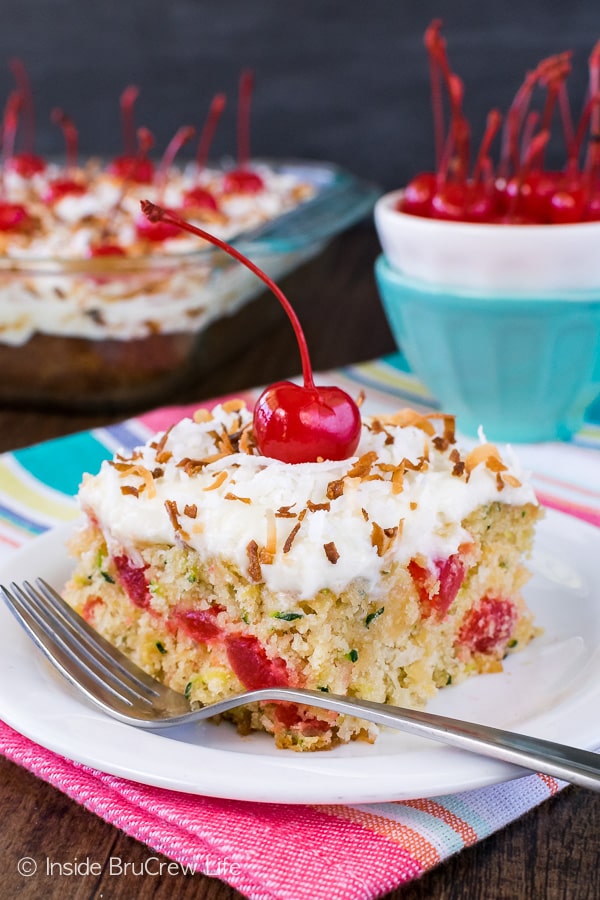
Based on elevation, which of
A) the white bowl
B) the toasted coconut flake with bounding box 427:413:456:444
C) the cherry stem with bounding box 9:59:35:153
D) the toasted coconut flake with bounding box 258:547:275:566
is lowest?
the cherry stem with bounding box 9:59:35:153

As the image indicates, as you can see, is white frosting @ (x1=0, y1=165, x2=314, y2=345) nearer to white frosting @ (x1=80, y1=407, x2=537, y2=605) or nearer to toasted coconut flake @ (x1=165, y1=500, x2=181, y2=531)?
white frosting @ (x1=80, y1=407, x2=537, y2=605)

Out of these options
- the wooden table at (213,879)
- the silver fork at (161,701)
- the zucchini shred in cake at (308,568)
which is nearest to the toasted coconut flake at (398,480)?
the zucchini shred in cake at (308,568)

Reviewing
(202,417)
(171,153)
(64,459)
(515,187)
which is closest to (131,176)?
(171,153)

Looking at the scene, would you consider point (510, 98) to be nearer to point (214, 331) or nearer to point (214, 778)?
point (214, 331)

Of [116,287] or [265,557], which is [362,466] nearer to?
[265,557]

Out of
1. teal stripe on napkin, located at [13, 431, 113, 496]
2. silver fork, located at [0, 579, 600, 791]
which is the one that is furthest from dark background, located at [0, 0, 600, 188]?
silver fork, located at [0, 579, 600, 791]

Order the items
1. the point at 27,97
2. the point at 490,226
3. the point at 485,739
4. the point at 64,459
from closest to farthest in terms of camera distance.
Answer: the point at 485,739, the point at 490,226, the point at 64,459, the point at 27,97
